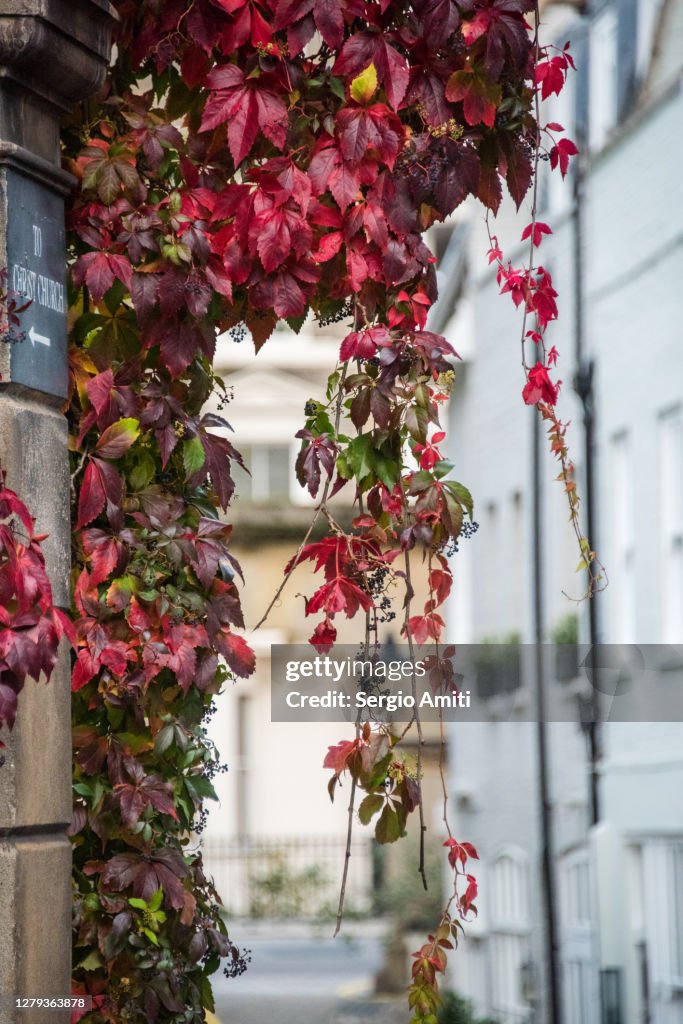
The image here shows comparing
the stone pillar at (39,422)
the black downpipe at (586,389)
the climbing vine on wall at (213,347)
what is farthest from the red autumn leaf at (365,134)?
the black downpipe at (586,389)

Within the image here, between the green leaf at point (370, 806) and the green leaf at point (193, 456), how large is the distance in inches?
18.1

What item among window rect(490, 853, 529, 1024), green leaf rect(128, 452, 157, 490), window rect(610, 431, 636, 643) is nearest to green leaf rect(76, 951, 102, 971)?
green leaf rect(128, 452, 157, 490)

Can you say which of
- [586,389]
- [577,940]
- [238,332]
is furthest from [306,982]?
[238,332]

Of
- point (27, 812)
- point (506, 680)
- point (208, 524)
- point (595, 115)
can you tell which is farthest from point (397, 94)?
point (506, 680)

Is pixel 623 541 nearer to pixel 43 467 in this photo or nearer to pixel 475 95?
pixel 475 95

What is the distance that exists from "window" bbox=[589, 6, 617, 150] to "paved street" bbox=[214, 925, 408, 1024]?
3941 millimetres

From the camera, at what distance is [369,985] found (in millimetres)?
11320

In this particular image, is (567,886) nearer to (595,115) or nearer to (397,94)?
(595,115)

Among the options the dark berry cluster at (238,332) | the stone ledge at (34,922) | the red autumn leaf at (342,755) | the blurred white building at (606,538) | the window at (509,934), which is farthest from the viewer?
the window at (509,934)

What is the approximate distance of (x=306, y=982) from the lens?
11.8m

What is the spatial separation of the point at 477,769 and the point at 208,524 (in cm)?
738

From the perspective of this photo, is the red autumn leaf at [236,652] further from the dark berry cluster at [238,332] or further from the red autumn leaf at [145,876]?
the dark berry cluster at [238,332]

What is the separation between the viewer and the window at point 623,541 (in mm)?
6602

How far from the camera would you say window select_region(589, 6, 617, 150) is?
6.79m
